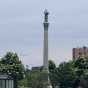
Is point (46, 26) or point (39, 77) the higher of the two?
point (46, 26)

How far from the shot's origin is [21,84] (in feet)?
382

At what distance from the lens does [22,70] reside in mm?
140375

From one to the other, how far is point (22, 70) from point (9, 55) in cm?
760

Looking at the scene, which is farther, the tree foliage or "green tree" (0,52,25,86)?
the tree foliage

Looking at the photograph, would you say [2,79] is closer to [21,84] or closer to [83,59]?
[21,84]

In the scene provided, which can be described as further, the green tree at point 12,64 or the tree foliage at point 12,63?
the tree foliage at point 12,63

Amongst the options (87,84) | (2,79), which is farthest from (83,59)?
(87,84)

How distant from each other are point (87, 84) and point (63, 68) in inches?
5051

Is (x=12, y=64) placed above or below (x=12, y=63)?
below

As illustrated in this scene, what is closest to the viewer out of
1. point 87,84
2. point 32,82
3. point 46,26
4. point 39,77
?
point 87,84

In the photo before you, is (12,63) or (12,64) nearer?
(12,64)

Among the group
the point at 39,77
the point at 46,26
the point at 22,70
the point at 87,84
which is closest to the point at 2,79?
the point at 87,84

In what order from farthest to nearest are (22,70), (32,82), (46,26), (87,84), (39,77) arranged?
(22,70) → (46,26) → (39,77) → (32,82) → (87,84)

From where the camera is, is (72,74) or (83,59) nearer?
(72,74)
